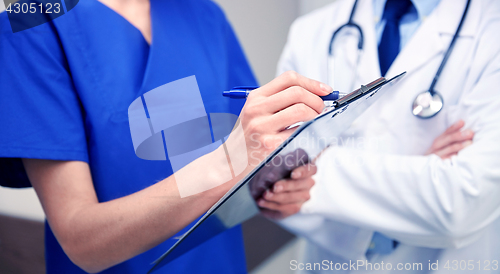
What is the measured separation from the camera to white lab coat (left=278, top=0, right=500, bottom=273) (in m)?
0.53

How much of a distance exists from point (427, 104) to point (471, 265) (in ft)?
1.06

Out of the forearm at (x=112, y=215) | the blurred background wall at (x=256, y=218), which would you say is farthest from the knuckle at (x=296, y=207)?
the blurred background wall at (x=256, y=218)

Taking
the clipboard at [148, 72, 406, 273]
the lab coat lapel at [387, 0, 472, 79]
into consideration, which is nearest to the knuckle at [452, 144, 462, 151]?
the lab coat lapel at [387, 0, 472, 79]

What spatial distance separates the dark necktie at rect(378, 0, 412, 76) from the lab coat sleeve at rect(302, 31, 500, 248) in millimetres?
163

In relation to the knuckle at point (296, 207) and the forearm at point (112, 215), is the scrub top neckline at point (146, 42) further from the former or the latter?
the knuckle at point (296, 207)

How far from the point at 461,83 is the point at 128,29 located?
2.14 feet

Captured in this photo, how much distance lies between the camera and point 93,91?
40cm

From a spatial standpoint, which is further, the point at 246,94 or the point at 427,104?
the point at 427,104

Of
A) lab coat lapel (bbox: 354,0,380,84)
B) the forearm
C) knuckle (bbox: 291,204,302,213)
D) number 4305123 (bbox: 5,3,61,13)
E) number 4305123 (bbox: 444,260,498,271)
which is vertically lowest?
number 4305123 (bbox: 444,260,498,271)

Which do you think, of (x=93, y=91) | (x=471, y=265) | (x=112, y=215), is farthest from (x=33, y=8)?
(x=471, y=265)

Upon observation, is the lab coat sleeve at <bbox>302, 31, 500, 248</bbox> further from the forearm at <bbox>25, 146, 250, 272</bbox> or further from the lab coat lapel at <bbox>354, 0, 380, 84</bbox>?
the forearm at <bbox>25, 146, 250, 272</bbox>

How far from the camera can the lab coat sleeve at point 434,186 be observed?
52cm

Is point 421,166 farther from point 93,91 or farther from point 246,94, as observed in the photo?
point 93,91

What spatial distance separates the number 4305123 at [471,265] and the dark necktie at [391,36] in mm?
424
